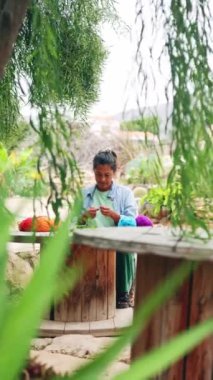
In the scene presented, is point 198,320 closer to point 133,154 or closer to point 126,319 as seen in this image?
point 126,319

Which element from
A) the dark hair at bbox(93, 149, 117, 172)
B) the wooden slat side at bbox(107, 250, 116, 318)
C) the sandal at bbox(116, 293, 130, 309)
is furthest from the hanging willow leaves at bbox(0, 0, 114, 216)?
the sandal at bbox(116, 293, 130, 309)

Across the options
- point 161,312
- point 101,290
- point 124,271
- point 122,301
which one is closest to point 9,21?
point 161,312

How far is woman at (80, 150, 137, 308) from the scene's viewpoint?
200 inches

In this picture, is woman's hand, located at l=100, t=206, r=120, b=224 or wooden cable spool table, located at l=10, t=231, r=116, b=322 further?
wooden cable spool table, located at l=10, t=231, r=116, b=322

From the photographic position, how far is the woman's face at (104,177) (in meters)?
5.20

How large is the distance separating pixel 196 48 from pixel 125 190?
276 cm

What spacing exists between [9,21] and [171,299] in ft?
4.09

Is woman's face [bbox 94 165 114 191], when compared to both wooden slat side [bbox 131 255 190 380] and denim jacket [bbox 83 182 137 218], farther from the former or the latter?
wooden slat side [bbox 131 255 190 380]

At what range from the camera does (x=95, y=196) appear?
17.5ft

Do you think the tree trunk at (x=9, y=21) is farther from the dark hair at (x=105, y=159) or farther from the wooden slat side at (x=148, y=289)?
the dark hair at (x=105, y=159)

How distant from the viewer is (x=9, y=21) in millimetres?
3023

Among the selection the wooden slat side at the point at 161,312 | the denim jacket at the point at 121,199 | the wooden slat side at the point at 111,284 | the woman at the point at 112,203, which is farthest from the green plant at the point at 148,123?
the wooden slat side at the point at 111,284

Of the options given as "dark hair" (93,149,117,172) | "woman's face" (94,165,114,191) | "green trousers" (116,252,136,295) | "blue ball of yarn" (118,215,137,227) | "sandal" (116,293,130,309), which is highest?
"dark hair" (93,149,117,172)

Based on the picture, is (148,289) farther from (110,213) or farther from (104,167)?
(104,167)
